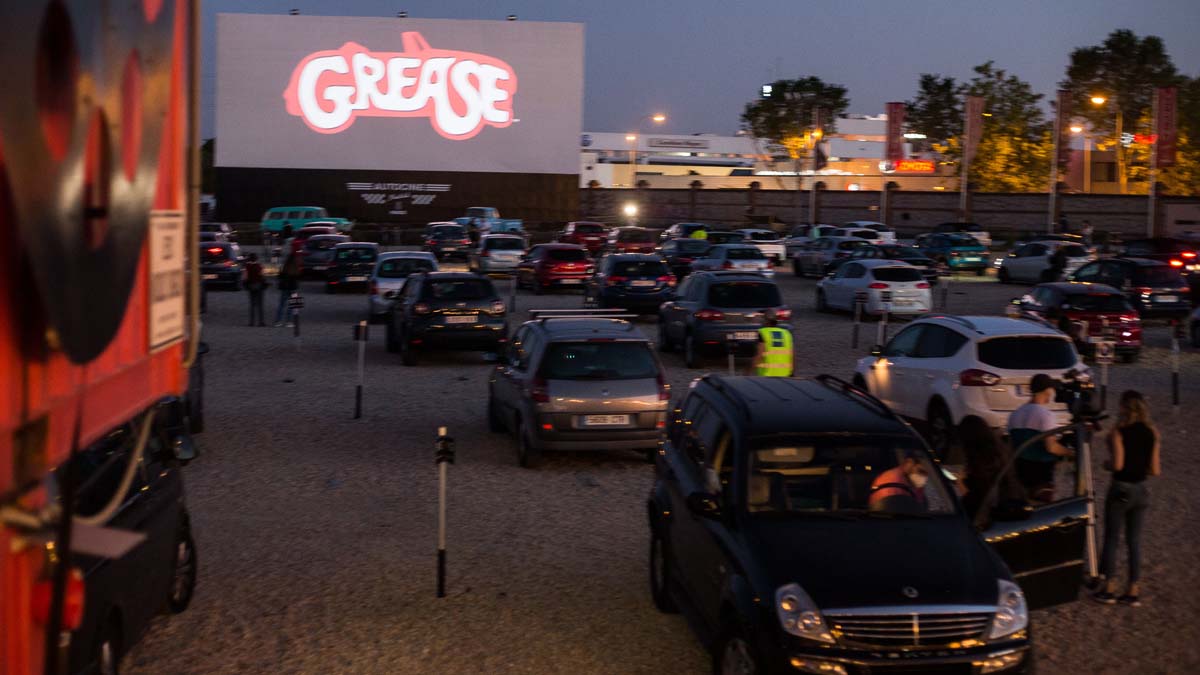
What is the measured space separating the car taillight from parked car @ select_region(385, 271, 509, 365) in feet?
33.7

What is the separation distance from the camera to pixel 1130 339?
77.1 feet

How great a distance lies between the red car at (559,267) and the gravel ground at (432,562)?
1873 centimetres

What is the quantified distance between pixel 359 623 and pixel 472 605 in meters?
0.87

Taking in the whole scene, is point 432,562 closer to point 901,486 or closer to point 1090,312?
point 901,486

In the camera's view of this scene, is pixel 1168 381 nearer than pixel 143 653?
No

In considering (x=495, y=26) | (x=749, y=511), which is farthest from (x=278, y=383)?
(x=495, y=26)

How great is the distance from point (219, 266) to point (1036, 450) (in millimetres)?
32550

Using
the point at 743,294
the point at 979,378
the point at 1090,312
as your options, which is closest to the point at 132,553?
the point at 979,378

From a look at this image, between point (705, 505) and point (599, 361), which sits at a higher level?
point (599, 361)

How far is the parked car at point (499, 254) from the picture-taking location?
139 ft

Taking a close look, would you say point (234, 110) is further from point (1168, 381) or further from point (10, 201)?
point (10, 201)

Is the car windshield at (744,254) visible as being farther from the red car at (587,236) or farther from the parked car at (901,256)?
the red car at (587,236)

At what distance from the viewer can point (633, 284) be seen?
29781 millimetres

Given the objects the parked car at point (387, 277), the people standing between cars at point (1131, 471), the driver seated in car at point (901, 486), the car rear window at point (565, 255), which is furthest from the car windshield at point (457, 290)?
the driver seated in car at point (901, 486)
